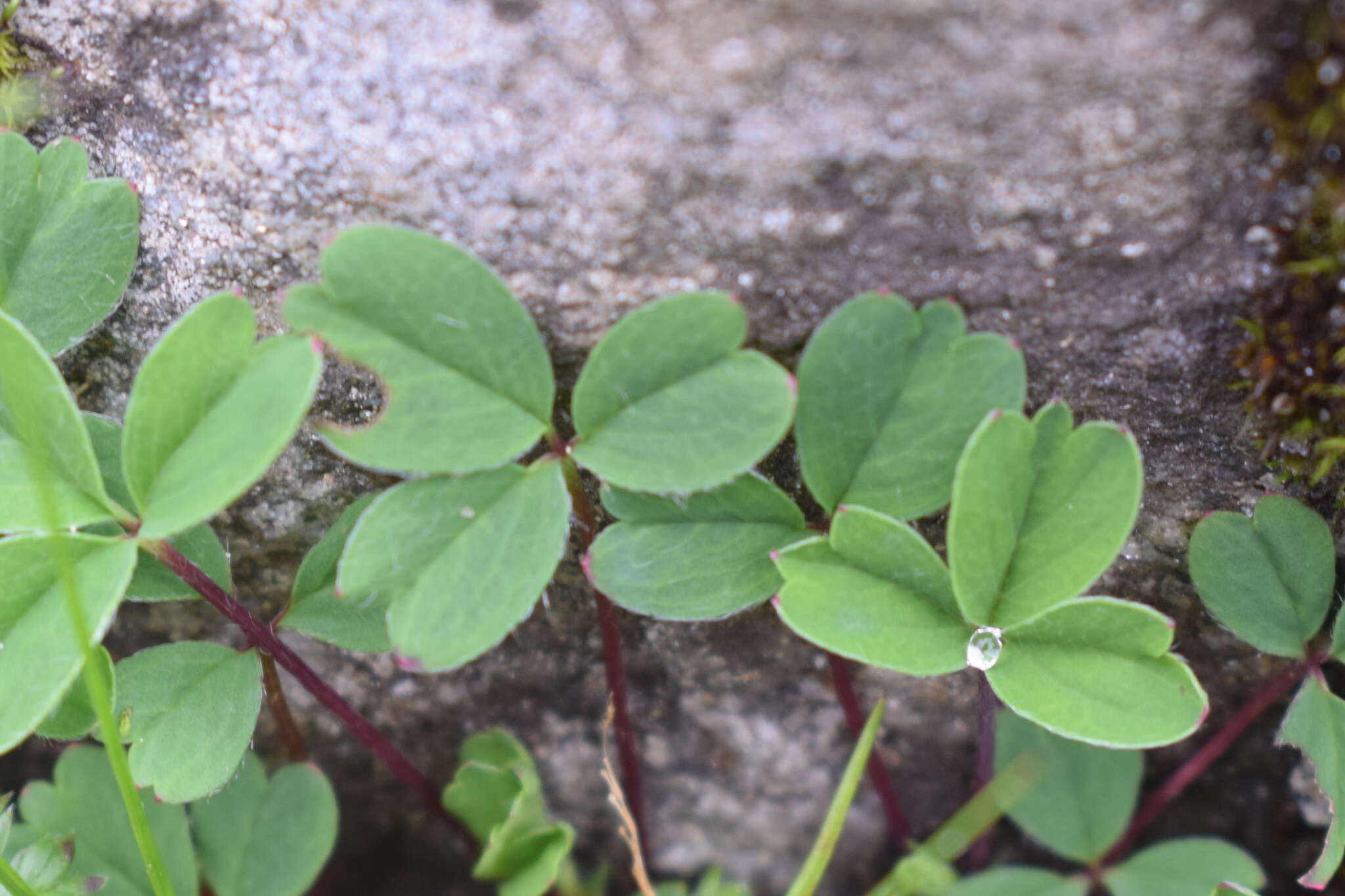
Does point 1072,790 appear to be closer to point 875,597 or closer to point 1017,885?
point 1017,885

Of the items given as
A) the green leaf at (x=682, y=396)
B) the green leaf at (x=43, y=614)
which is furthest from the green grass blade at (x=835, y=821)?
the green leaf at (x=43, y=614)

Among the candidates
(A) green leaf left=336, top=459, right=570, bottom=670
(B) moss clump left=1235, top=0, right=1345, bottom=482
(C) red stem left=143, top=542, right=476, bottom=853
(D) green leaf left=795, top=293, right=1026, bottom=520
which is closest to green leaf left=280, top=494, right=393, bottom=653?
(C) red stem left=143, top=542, right=476, bottom=853

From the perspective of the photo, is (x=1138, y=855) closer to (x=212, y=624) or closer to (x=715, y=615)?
(x=715, y=615)

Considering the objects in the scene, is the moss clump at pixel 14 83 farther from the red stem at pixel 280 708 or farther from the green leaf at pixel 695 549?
the green leaf at pixel 695 549

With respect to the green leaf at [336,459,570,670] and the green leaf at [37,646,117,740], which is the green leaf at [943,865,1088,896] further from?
the green leaf at [37,646,117,740]

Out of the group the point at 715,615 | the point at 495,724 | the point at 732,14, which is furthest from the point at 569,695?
the point at 732,14

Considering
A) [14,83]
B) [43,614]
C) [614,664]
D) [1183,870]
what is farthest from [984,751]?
[14,83]

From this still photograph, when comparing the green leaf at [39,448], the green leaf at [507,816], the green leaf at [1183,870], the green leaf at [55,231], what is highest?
the green leaf at [55,231]

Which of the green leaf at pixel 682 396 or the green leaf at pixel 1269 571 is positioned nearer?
the green leaf at pixel 682 396
